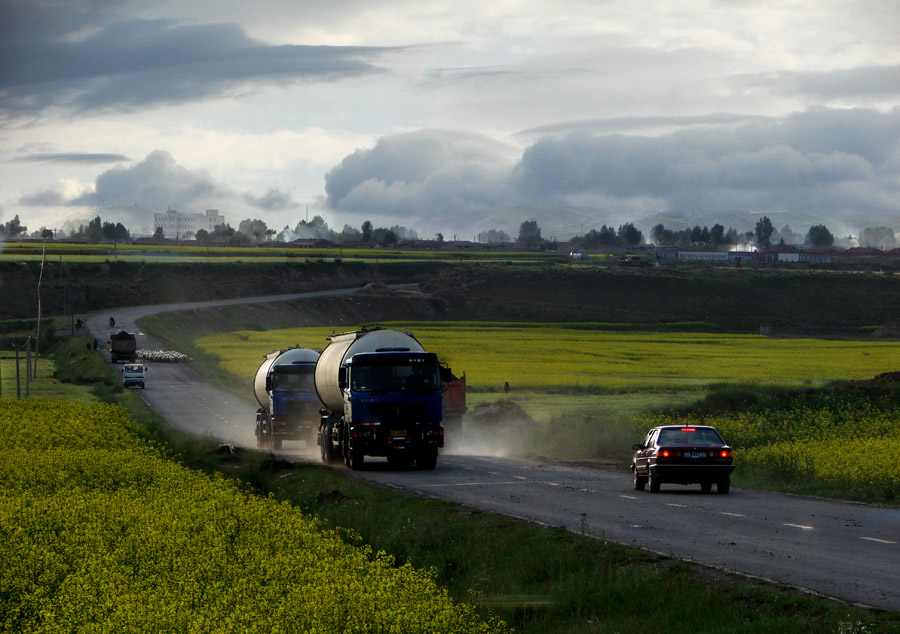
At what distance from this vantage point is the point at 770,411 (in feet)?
143

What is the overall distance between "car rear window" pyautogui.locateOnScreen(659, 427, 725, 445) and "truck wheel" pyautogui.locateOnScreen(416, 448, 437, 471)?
8852mm

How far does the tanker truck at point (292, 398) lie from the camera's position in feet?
145

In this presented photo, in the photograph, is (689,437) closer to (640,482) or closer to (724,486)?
(724,486)

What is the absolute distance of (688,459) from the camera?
89.9 feet

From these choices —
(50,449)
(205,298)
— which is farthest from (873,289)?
(50,449)

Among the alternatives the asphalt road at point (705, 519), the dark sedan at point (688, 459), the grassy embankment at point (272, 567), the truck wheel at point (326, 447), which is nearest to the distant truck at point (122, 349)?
the asphalt road at point (705, 519)

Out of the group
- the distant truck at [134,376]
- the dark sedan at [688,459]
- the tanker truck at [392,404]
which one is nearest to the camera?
the dark sedan at [688,459]

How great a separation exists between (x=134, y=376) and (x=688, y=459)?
55758 millimetres

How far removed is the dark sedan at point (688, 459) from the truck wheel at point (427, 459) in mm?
8531

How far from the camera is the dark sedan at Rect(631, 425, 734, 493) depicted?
89.6 feet

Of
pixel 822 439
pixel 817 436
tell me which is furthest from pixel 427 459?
pixel 817 436

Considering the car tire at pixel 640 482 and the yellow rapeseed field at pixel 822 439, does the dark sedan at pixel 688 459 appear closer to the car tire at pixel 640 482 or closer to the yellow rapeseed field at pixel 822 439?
the car tire at pixel 640 482

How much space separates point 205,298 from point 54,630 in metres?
147

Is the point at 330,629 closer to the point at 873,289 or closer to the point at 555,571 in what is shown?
the point at 555,571
